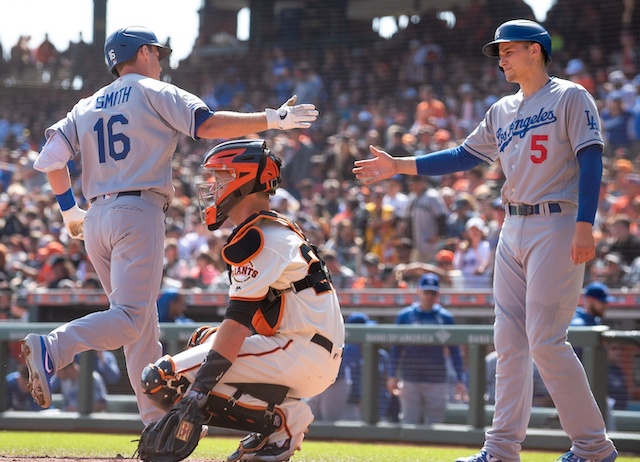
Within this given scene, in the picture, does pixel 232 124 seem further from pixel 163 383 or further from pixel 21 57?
pixel 21 57

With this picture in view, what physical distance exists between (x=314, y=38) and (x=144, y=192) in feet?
54.5

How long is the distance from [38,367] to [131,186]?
0.97 metres

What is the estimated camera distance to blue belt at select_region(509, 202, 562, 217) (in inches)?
164

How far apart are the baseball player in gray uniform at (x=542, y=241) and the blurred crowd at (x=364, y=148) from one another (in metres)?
4.68

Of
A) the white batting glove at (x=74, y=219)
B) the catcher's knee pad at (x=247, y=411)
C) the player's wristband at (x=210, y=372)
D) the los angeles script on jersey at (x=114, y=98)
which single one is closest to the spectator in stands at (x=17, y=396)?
the white batting glove at (x=74, y=219)

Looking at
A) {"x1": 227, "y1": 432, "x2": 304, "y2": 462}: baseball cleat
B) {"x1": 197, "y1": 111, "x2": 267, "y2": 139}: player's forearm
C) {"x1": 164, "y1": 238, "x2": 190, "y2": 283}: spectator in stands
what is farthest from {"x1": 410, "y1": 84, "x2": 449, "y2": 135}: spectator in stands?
{"x1": 227, "y1": 432, "x2": 304, "y2": 462}: baseball cleat

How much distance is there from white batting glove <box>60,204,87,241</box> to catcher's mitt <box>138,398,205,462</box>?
1.62 metres

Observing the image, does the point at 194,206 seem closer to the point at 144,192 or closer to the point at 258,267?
the point at 144,192

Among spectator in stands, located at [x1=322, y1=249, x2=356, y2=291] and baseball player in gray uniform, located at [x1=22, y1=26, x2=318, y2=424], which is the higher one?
baseball player in gray uniform, located at [x1=22, y1=26, x2=318, y2=424]

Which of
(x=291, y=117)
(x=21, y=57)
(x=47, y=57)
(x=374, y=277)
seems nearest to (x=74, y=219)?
(x=291, y=117)

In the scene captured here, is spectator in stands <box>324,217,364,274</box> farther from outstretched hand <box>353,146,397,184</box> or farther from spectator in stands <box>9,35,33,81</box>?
spectator in stands <box>9,35,33,81</box>

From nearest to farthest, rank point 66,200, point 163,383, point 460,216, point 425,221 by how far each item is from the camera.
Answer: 1. point 163,383
2. point 66,200
3. point 425,221
4. point 460,216

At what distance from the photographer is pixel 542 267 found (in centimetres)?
410

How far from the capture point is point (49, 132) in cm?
478
